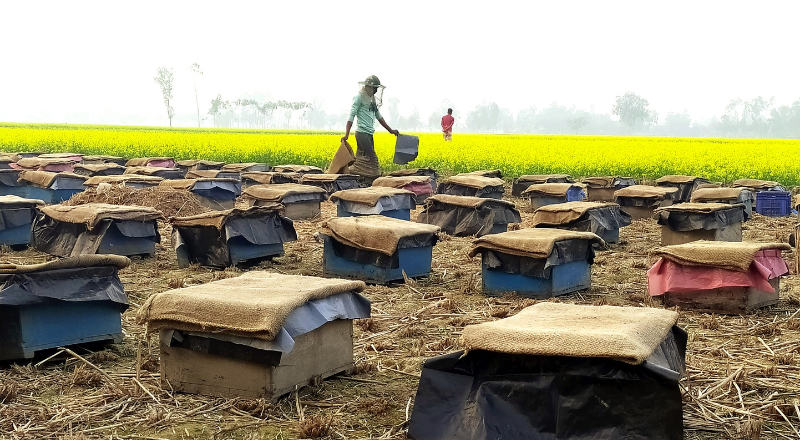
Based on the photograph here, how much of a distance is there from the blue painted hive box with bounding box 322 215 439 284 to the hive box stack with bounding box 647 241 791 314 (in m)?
1.86

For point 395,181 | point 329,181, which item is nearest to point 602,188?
point 395,181

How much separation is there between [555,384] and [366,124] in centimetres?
942

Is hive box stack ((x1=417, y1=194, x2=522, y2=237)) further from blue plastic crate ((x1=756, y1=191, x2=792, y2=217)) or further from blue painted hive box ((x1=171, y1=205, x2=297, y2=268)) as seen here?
blue plastic crate ((x1=756, y1=191, x2=792, y2=217))

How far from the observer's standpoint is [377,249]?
21.0ft

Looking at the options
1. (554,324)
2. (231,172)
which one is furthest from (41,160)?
(554,324)

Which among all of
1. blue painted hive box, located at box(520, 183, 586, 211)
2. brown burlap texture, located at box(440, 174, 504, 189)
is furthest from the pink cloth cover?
brown burlap texture, located at box(440, 174, 504, 189)

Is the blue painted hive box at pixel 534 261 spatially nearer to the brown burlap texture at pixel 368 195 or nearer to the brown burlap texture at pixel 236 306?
the brown burlap texture at pixel 236 306

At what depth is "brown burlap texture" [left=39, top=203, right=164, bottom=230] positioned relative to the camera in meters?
7.21

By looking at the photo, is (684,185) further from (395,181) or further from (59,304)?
(59,304)

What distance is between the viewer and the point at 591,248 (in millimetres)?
6367

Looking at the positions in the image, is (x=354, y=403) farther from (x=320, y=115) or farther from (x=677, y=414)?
(x=320, y=115)

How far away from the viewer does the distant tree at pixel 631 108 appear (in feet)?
373

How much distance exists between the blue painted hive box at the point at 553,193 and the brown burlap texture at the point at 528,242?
496 centimetres

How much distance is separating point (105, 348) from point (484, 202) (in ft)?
17.2
